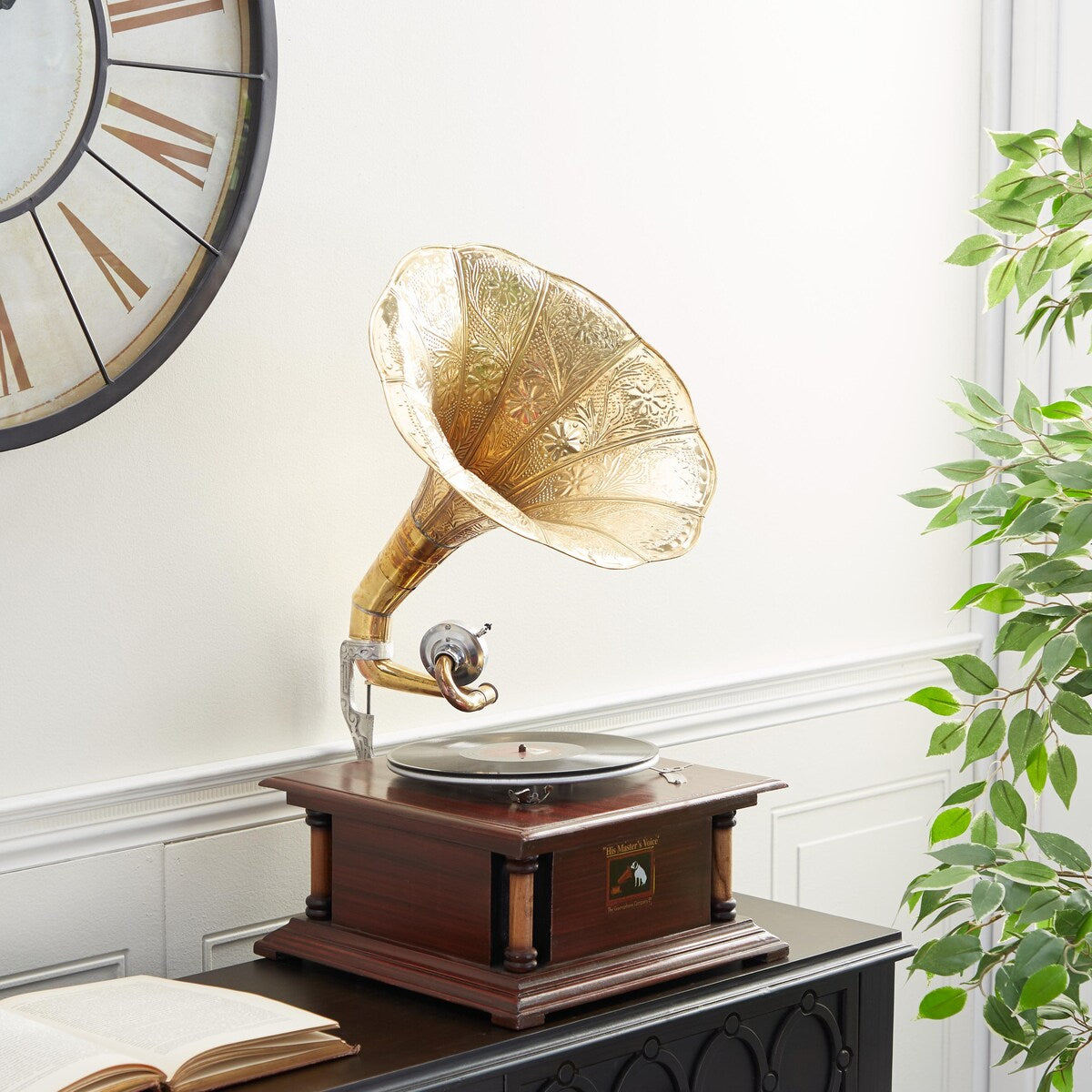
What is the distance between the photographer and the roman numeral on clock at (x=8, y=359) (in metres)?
1.41

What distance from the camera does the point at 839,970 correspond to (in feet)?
4.92

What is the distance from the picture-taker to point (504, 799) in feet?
4.56

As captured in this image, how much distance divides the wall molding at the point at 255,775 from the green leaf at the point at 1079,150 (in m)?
0.90

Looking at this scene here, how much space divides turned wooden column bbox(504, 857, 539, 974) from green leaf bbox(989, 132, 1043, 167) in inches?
38.7

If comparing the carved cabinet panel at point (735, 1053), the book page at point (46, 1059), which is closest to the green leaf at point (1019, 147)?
the carved cabinet panel at point (735, 1053)

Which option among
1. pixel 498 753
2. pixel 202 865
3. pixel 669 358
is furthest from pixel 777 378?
pixel 202 865

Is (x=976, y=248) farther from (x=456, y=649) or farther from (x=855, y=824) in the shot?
(x=855, y=824)

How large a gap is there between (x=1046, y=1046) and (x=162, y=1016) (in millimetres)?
1040

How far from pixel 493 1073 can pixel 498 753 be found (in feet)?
1.06

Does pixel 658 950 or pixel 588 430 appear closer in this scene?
pixel 658 950

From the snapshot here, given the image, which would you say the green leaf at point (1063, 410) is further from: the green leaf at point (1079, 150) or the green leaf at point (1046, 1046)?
the green leaf at point (1046, 1046)

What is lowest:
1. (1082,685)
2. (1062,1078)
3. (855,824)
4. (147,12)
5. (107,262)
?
(1062,1078)

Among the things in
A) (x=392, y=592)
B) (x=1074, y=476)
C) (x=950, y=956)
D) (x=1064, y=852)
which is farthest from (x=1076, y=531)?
(x=392, y=592)

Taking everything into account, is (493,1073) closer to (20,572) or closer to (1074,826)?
(20,572)
